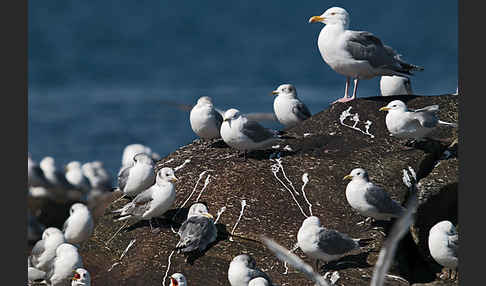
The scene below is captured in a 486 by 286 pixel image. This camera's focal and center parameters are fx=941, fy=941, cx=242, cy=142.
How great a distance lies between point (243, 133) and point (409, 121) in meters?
2.28

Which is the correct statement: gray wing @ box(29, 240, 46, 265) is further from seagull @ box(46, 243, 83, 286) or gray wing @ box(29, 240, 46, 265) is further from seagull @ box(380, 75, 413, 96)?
seagull @ box(380, 75, 413, 96)

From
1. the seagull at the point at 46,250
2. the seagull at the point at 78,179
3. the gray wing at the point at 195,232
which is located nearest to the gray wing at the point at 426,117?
the gray wing at the point at 195,232

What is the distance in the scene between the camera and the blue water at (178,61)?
40.2 metres

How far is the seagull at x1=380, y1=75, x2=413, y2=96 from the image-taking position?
15697 mm

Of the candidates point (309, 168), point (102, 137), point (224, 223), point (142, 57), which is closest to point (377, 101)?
point (309, 168)

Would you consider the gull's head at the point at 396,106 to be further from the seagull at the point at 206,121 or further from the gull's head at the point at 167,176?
the gull's head at the point at 167,176

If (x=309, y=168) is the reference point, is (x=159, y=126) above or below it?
above

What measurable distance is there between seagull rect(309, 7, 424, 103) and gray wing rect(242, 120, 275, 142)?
72.1 inches

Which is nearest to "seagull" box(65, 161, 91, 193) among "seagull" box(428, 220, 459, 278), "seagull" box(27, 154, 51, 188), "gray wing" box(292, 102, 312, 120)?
"seagull" box(27, 154, 51, 188)

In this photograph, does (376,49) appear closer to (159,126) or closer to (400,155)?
(400,155)

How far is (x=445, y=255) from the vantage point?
11.2 meters

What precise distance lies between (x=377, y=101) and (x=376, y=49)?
2.59ft

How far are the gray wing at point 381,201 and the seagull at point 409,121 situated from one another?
1.55 meters

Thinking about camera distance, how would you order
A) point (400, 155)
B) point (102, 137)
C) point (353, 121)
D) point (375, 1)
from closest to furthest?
point (400, 155)
point (353, 121)
point (102, 137)
point (375, 1)
